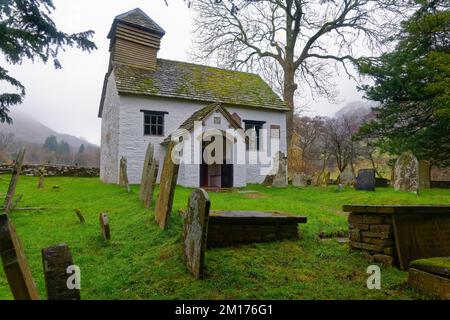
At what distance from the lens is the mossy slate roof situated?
19.4m

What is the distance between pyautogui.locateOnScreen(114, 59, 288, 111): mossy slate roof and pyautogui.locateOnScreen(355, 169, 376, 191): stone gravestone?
343 inches

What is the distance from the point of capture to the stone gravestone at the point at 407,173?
43.4 ft

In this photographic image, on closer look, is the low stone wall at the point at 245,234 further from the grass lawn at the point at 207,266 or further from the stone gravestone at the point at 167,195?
the stone gravestone at the point at 167,195

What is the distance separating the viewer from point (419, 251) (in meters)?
5.09

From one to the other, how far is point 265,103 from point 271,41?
774cm

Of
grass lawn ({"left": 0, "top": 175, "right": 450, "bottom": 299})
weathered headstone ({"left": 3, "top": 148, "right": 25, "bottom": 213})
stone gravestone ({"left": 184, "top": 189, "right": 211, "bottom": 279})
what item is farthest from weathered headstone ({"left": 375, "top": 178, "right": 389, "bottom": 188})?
weathered headstone ({"left": 3, "top": 148, "right": 25, "bottom": 213})

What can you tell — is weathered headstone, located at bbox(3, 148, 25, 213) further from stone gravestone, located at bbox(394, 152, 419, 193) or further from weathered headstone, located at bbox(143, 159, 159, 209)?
stone gravestone, located at bbox(394, 152, 419, 193)

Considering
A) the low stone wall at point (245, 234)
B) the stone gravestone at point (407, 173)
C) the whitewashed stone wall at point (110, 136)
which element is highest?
the whitewashed stone wall at point (110, 136)

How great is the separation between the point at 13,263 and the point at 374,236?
5.04 m

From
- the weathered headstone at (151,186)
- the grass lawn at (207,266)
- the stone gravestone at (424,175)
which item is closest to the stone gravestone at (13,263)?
the grass lawn at (207,266)

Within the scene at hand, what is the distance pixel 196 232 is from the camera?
4766 millimetres

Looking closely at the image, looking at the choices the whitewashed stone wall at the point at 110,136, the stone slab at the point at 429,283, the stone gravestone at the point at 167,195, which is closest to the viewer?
the stone slab at the point at 429,283

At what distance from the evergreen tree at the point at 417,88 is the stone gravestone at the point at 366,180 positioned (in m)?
3.12

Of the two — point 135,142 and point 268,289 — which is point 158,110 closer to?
point 135,142
